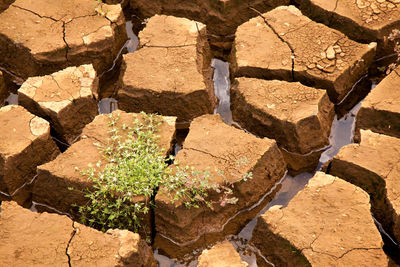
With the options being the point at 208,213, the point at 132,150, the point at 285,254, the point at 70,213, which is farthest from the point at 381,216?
the point at 70,213

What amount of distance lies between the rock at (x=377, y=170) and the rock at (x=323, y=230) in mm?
182

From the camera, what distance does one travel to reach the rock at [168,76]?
4.86m

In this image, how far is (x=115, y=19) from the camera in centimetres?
547

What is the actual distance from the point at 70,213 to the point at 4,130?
0.95 meters

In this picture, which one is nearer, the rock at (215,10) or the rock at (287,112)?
the rock at (287,112)

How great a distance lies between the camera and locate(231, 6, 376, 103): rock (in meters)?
4.98

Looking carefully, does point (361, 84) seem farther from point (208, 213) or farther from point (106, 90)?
point (106, 90)

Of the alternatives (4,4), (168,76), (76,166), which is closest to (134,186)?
(76,166)

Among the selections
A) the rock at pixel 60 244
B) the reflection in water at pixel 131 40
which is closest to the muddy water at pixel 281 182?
the rock at pixel 60 244

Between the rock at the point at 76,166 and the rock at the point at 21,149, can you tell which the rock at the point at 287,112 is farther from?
the rock at the point at 21,149

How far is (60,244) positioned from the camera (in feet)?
12.7

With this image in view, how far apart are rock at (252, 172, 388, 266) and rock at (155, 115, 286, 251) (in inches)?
13.7

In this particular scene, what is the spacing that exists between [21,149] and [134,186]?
3.49 feet

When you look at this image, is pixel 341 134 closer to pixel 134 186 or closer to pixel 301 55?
pixel 301 55
